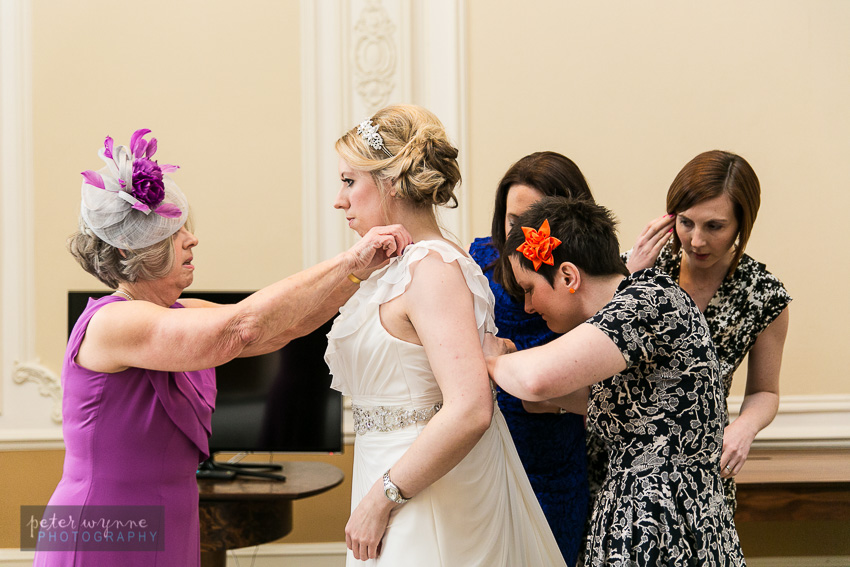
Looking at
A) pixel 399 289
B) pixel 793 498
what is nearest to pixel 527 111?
pixel 793 498

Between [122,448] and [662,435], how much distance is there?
1.15 m

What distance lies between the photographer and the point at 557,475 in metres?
1.92

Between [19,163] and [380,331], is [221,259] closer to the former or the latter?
[19,163]

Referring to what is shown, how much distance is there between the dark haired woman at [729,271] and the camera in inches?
82.5

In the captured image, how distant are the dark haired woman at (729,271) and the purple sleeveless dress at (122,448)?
143 centimetres

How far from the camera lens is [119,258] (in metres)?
1.56

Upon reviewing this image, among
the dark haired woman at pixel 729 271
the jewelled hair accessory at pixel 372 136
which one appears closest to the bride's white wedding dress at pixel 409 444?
the jewelled hair accessory at pixel 372 136

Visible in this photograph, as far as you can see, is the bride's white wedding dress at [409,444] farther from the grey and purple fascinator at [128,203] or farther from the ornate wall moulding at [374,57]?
the ornate wall moulding at [374,57]

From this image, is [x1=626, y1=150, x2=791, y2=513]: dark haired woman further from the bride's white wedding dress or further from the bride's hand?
the bride's hand

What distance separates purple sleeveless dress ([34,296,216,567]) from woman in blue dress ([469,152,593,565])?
0.87 m

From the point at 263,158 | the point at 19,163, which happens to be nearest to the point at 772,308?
the point at 263,158

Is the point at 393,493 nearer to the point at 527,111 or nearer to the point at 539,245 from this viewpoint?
the point at 539,245

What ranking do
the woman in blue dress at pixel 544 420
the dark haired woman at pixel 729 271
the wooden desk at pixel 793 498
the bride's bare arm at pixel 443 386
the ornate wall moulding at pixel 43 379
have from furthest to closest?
the ornate wall moulding at pixel 43 379 < the wooden desk at pixel 793 498 < the dark haired woman at pixel 729 271 < the woman in blue dress at pixel 544 420 < the bride's bare arm at pixel 443 386

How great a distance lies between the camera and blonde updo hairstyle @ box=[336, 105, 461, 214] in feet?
5.17
